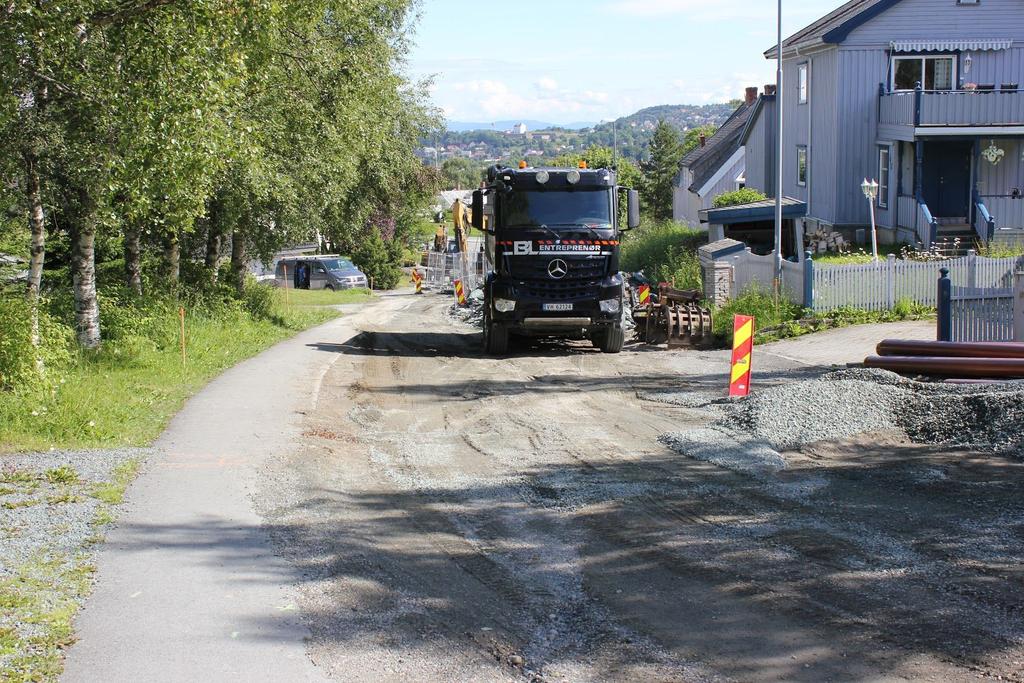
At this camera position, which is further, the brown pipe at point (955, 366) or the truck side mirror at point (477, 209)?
the truck side mirror at point (477, 209)

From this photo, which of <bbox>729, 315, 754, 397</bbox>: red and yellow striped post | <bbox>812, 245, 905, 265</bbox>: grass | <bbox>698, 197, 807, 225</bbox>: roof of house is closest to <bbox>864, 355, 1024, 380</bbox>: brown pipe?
<bbox>729, 315, 754, 397</bbox>: red and yellow striped post

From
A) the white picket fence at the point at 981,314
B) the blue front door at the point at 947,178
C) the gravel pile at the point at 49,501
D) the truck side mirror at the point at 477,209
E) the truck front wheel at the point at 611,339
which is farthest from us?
the blue front door at the point at 947,178

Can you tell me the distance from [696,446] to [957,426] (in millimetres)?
2946

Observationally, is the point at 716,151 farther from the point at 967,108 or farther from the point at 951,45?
the point at 967,108

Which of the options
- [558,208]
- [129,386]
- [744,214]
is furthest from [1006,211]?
[129,386]

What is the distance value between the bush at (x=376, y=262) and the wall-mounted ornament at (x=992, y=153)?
30.2m

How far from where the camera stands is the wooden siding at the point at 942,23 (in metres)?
32.0

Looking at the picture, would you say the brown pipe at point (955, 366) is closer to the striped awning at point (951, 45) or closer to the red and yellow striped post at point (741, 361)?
the red and yellow striped post at point (741, 361)

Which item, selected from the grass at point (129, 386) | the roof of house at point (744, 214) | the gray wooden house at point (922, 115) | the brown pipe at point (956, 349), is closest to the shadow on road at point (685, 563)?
the grass at point (129, 386)

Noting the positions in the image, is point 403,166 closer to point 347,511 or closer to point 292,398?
point 292,398

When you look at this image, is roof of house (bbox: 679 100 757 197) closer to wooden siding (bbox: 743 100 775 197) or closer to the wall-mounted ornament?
wooden siding (bbox: 743 100 775 197)

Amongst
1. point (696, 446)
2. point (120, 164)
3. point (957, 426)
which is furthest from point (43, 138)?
point (957, 426)

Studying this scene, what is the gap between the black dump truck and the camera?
19.9 m

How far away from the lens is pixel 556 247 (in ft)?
65.3
